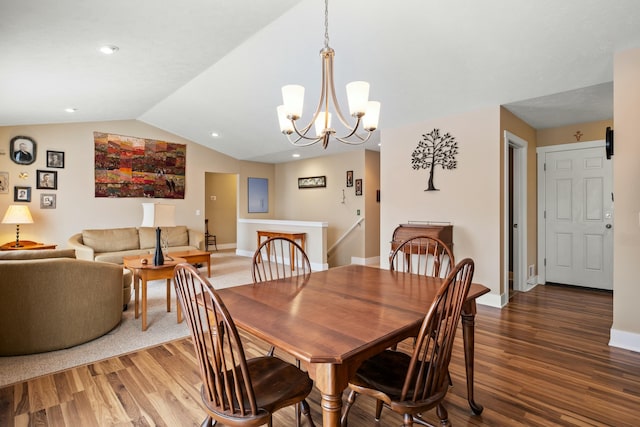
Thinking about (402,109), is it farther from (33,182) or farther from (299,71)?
(33,182)

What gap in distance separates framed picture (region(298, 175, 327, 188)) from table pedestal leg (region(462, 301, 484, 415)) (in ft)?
19.2

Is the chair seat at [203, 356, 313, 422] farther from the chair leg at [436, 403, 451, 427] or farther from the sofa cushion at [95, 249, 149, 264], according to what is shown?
the sofa cushion at [95, 249, 149, 264]

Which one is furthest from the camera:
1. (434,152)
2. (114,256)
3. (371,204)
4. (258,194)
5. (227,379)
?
(258,194)

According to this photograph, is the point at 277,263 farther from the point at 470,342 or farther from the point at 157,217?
the point at 470,342

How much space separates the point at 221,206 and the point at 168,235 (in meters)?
3.15

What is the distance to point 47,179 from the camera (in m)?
5.45

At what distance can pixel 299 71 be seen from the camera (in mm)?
3904

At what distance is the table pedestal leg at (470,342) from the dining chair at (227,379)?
932 mm

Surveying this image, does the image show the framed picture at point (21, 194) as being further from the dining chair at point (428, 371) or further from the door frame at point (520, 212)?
the door frame at point (520, 212)

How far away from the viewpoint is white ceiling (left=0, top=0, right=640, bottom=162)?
2.49m

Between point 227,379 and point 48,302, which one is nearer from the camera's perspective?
point 227,379

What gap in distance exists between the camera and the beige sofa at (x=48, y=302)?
99.6 inches

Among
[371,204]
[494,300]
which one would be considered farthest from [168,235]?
[494,300]

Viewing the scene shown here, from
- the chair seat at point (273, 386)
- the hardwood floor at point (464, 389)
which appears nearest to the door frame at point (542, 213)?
the hardwood floor at point (464, 389)
